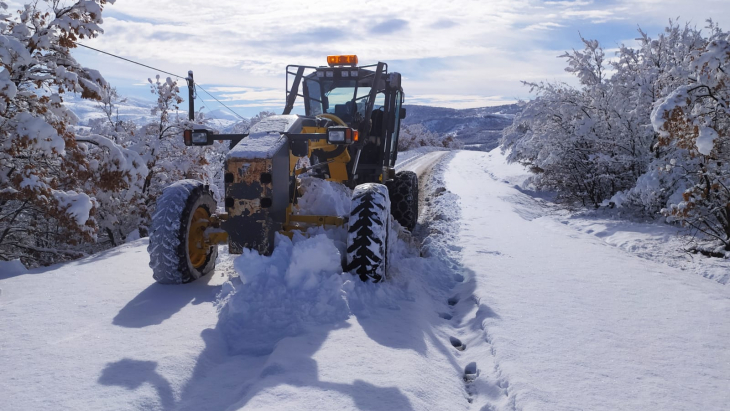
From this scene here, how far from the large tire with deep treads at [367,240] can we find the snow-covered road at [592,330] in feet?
3.32

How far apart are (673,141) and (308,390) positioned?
7.61 metres

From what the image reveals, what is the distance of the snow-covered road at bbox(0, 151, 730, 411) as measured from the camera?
9.48 feet

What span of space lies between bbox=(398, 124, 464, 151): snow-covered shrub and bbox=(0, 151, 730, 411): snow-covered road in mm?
41446

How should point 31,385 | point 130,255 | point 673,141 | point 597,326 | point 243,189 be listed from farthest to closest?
point 673,141, point 130,255, point 243,189, point 597,326, point 31,385

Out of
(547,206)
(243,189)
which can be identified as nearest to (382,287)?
(243,189)

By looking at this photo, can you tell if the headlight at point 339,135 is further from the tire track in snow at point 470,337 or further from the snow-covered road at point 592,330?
the snow-covered road at point 592,330

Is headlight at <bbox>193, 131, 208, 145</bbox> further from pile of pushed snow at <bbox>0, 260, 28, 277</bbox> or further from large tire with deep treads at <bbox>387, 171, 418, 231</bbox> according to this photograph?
large tire with deep treads at <bbox>387, 171, 418, 231</bbox>

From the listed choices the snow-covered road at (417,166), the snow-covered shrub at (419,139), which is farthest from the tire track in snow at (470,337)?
the snow-covered shrub at (419,139)

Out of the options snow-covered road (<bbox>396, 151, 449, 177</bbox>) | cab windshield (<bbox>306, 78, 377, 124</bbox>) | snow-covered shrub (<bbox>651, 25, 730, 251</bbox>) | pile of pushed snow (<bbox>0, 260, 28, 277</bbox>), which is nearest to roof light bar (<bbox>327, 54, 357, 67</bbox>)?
cab windshield (<bbox>306, 78, 377, 124</bbox>)

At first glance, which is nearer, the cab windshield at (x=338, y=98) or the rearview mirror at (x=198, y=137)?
the rearview mirror at (x=198, y=137)

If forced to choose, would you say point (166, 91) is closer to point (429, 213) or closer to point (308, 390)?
point (429, 213)

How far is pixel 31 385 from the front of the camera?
2760 mm

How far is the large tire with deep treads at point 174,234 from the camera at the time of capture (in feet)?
15.3

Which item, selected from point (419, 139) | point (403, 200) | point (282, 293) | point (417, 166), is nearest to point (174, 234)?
point (282, 293)
